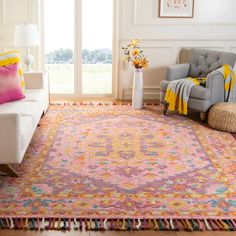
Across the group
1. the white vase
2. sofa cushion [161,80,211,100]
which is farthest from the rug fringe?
the white vase

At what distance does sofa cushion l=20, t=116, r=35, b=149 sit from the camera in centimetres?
418

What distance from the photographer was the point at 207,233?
321 cm

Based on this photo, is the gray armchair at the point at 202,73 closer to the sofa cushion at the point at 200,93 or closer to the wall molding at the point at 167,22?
the sofa cushion at the point at 200,93

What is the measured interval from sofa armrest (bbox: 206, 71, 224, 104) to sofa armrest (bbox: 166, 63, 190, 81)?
70 cm

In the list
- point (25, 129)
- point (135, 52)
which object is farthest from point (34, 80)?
point (25, 129)

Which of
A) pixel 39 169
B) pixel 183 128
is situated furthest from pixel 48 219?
pixel 183 128

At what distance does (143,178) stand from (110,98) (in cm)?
318

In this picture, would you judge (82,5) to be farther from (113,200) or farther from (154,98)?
(113,200)

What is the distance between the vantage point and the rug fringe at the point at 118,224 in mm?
3244

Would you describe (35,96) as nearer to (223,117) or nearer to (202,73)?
(223,117)

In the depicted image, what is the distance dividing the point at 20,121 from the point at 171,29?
136 inches

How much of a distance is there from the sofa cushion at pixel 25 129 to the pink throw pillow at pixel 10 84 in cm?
54

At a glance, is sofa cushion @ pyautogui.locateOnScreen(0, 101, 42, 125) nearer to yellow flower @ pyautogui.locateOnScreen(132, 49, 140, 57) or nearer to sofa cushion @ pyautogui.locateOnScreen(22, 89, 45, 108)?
sofa cushion @ pyautogui.locateOnScreen(22, 89, 45, 108)

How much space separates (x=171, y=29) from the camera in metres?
6.88
